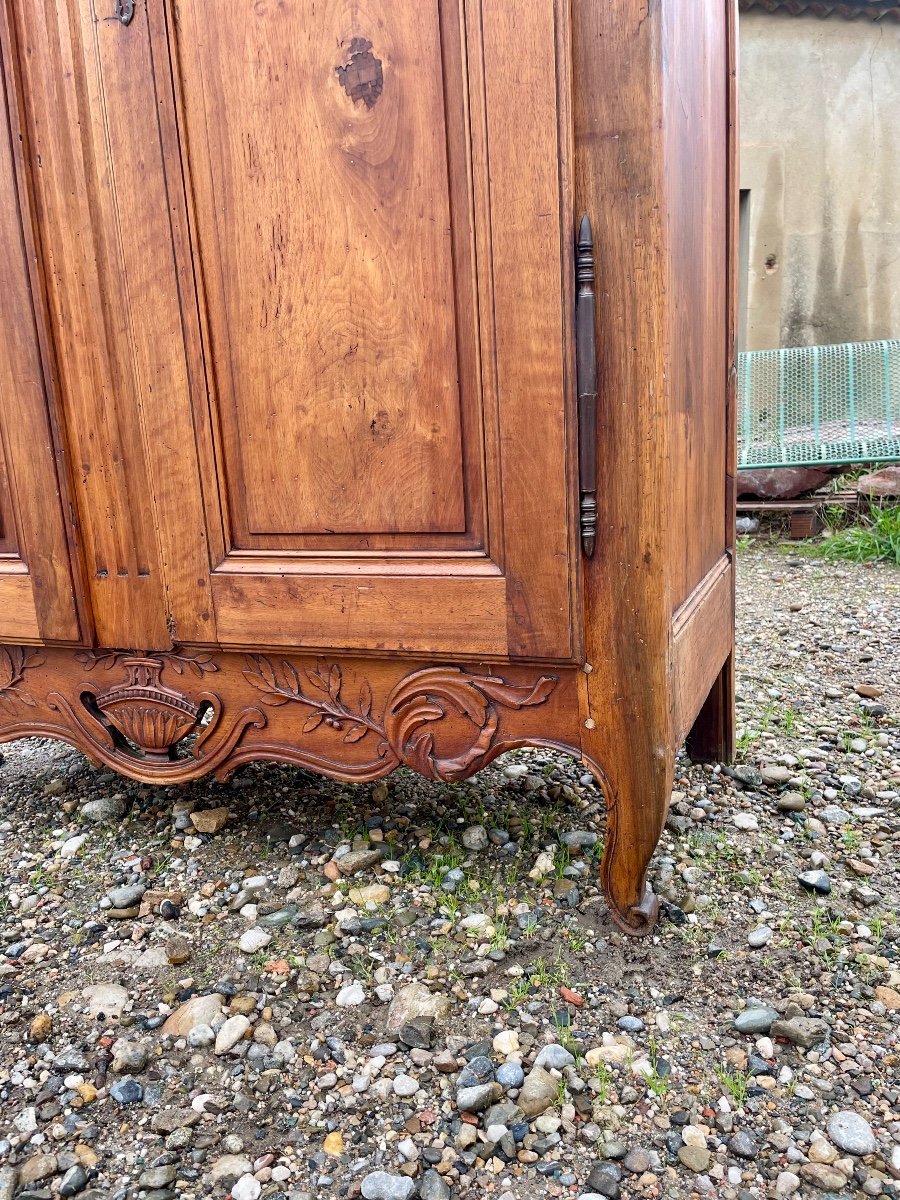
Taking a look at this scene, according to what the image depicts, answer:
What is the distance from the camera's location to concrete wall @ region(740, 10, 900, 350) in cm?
692

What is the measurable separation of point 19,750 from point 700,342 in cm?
215

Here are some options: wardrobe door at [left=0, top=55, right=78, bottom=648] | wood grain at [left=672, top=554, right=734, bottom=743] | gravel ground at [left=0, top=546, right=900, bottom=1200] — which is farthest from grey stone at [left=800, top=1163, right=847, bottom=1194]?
wardrobe door at [left=0, top=55, right=78, bottom=648]

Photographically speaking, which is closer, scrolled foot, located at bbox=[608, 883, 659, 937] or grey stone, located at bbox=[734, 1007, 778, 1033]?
grey stone, located at bbox=[734, 1007, 778, 1033]

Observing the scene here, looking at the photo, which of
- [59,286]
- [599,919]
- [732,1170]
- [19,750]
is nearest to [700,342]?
[599,919]

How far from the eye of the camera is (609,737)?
1489mm

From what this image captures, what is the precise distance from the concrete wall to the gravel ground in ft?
19.4

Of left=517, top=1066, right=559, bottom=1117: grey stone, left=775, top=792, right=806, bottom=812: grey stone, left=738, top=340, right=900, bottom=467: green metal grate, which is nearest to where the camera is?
left=517, top=1066, right=559, bottom=1117: grey stone

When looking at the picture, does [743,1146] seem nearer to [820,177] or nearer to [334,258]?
[334,258]

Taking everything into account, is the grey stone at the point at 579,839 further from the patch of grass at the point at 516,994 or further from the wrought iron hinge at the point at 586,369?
the wrought iron hinge at the point at 586,369

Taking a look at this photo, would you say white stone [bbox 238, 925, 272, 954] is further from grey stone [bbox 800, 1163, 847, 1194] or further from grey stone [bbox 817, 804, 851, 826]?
grey stone [bbox 817, 804, 851, 826]

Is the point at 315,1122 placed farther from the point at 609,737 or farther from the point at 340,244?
the point at 340,244

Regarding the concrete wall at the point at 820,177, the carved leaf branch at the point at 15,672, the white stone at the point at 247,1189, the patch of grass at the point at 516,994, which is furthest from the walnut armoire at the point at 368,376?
the concrete wall at the point at 820,177

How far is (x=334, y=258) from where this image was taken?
1.50 metres

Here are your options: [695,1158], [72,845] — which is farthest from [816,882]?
[72,845]
